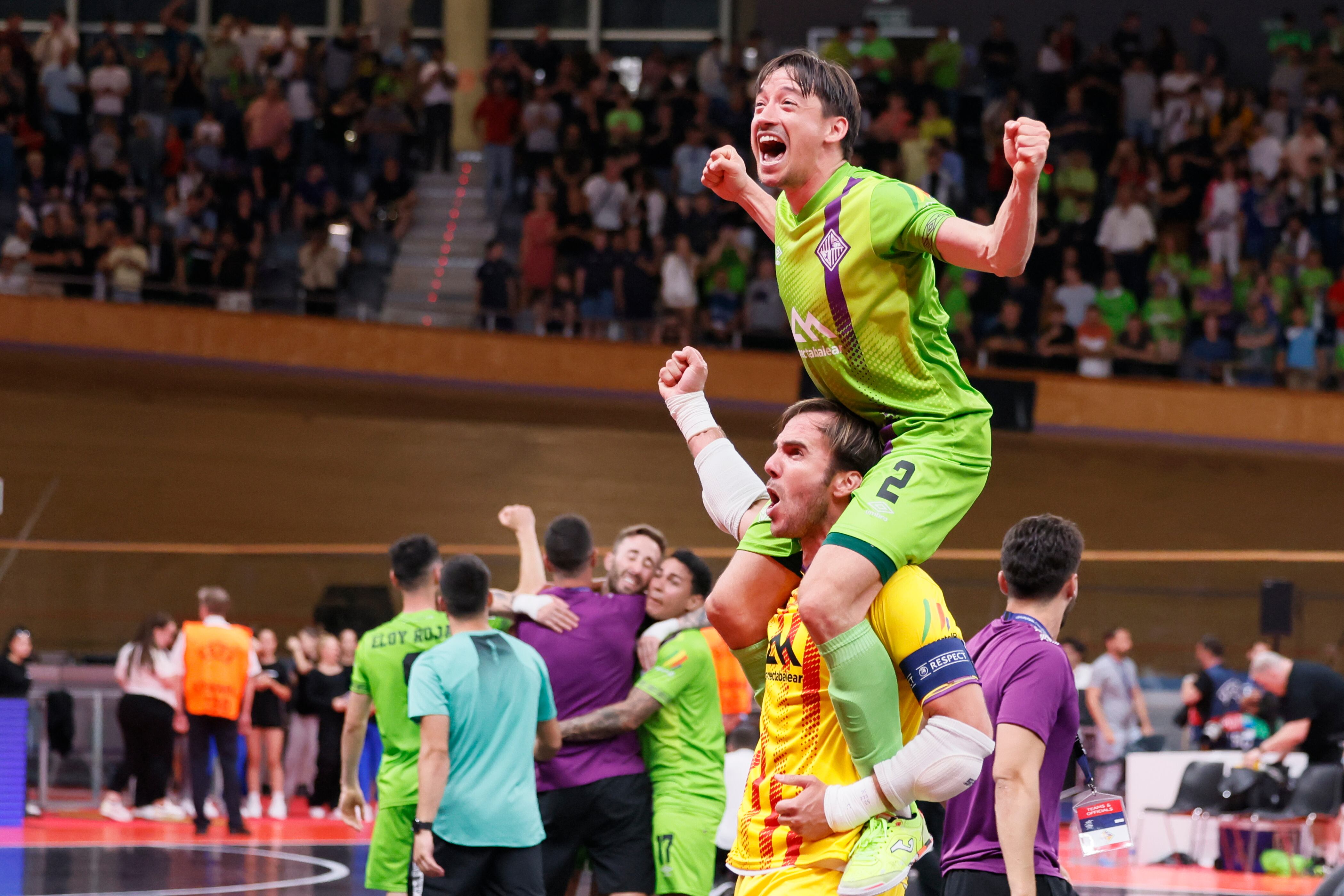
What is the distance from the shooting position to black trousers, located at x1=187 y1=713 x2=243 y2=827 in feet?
43.9

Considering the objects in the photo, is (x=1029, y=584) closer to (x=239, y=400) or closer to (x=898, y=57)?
(x=239, y=400)

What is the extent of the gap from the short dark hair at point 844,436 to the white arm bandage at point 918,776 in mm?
596

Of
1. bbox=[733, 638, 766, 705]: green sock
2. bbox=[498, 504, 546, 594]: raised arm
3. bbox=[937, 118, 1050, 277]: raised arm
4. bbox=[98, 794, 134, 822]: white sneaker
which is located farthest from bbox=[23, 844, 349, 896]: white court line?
bbox=[937, 118, 1050, 277]: raised arm

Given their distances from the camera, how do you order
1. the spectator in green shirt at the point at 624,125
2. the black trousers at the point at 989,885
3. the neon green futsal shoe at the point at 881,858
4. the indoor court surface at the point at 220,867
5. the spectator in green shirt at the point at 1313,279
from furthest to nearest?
the spectator in green shirt at the point at 624,125 → the spectator in green shirt at the point at 1313,279 → the indoor court surface at the point at 220,867 → the black trousers at the point at 989,885 → the neon green futsal shoe at the point at 881,858

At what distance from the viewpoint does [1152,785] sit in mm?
13328

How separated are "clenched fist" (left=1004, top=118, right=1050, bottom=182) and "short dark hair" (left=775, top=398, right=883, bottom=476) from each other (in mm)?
644

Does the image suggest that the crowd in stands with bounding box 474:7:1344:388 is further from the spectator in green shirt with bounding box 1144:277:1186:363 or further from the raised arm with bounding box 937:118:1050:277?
the raised arm with bounding box 937:118:1050:277

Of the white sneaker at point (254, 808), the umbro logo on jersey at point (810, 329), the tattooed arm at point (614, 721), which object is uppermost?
the umbro logo on jersey at point (810, 329)

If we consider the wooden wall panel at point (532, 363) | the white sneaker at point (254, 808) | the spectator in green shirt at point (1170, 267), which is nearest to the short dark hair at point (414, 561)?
the white sneaker at point (254, 808)

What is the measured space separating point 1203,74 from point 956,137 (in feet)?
11.2

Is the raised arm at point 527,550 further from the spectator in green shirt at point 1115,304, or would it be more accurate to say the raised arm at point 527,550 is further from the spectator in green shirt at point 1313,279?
the spectator in green shirt at point 1313,279

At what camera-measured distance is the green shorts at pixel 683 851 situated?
6.70 m

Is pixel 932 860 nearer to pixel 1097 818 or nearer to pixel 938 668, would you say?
pixel 1097 818

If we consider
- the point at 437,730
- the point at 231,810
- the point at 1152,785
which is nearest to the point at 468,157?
the point at 231,810
